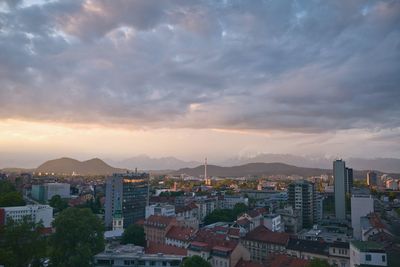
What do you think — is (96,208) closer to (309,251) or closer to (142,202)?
(142,202)

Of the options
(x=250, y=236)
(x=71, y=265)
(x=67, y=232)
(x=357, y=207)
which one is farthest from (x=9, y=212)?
(x=357, y=207)

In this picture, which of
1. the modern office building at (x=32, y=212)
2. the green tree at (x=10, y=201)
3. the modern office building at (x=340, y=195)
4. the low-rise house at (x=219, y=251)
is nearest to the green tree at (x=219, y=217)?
the low-rise house at (x=219, y=251)

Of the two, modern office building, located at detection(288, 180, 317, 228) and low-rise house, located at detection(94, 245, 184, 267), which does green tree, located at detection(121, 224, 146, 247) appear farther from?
modern office building, located at detection(288, 180, 317, 228)

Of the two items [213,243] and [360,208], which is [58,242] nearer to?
[213,243]

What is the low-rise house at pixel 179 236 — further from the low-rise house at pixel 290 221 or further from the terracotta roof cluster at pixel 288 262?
the low-rise house at pixel 290 221

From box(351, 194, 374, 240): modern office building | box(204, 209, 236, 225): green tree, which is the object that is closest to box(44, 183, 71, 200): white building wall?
box(204, 209, 236, 225): green tree

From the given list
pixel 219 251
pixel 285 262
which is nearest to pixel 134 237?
pixel 219 251
